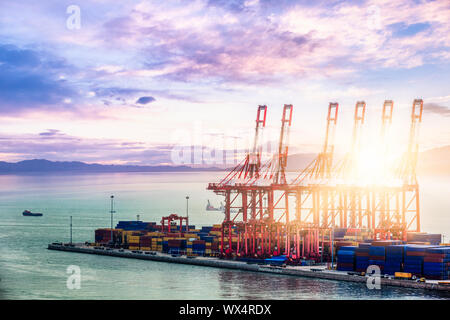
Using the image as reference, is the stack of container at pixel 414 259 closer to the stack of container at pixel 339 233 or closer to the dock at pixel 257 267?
the dock at pixel 257 267

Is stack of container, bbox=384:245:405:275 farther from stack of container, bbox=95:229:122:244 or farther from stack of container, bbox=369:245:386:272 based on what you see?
stack of container, bbox=95:229:122:244

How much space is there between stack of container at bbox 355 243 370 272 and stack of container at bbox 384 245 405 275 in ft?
7.06

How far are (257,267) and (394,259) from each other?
51.1ft

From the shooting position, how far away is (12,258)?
277ft

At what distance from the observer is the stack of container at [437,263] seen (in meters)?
58.9

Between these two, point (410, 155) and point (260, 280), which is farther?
point (410, 155)

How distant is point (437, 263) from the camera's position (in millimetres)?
59156

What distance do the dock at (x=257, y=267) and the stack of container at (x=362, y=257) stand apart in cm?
151
